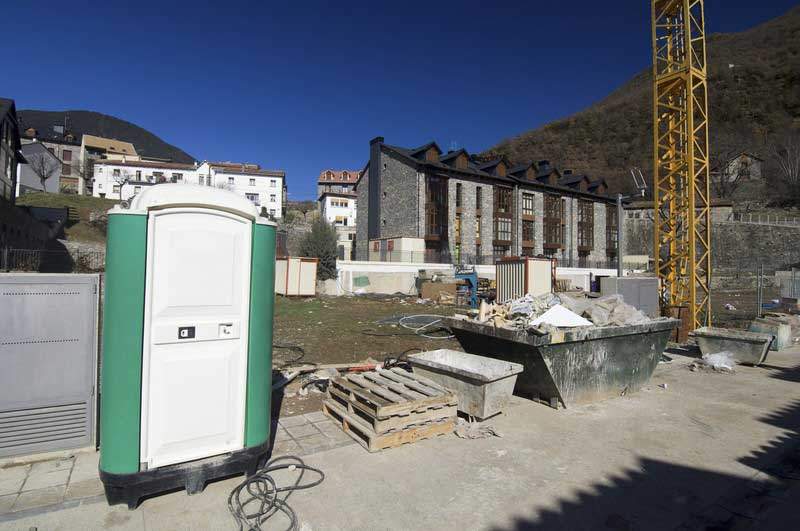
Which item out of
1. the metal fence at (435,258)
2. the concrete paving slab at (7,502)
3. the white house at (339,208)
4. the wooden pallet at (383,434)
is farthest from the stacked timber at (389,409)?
the white house at (339,208)

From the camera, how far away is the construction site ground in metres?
3.24

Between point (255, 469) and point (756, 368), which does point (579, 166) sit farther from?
point (255, 469)

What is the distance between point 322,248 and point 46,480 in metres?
27.7

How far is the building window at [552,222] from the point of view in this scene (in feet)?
157

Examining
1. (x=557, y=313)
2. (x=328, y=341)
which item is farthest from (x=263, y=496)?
Answer: (x=328, y=341)

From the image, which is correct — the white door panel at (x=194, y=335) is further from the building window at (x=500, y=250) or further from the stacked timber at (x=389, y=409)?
the building window at (x=500, y=250)

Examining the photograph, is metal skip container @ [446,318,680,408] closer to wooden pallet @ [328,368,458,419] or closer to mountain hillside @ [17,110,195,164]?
wooden pallet @ [328,368,458,419]

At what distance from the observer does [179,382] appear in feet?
11.0

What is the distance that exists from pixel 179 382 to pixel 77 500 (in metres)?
1.18

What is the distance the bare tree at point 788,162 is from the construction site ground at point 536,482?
70.6 meters

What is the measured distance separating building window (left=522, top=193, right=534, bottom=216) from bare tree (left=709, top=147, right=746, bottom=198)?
123 ft

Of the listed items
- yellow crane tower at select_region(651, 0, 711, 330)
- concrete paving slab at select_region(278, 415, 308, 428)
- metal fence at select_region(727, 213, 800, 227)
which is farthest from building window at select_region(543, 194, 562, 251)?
concrete paving slab at select_region(278, 415, 308, 428)

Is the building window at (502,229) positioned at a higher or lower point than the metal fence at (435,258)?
higher

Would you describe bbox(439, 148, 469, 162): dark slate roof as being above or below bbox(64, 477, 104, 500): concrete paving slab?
above
